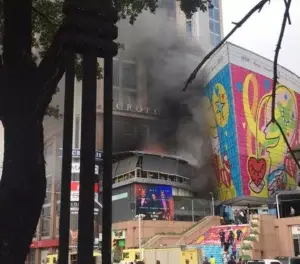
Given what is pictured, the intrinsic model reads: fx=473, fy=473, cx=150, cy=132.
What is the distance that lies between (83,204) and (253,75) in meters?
42.8

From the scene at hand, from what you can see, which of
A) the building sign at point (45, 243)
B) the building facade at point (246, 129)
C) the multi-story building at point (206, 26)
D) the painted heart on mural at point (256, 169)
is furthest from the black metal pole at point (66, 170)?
the multi-story building at point (206, 26)

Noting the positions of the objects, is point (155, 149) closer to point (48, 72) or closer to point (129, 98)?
point (129, 98)

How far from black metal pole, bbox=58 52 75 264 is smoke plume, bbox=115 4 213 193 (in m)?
43.2

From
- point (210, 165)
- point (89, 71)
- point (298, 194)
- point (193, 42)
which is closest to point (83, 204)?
point (89, 71)

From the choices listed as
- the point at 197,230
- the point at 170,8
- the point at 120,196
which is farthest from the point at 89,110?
the point at 170,8

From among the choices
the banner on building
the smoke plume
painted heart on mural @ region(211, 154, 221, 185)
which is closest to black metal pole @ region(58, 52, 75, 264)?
the banner on building

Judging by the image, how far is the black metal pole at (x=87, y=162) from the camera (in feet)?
7.52

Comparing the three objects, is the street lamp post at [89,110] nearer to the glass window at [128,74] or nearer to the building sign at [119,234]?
the building sign at [119,234]

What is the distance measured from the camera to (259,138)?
43094mm

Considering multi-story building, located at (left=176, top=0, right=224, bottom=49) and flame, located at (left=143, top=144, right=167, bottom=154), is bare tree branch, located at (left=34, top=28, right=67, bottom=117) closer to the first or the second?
flame, located at (left=143, top=144, right=167, bottom=154)

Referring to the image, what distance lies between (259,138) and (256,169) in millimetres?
2834

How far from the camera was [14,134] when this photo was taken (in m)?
3.56

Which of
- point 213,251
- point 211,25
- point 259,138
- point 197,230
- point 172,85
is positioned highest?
point 211,25

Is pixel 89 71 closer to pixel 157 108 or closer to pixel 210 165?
pixel 210 165
